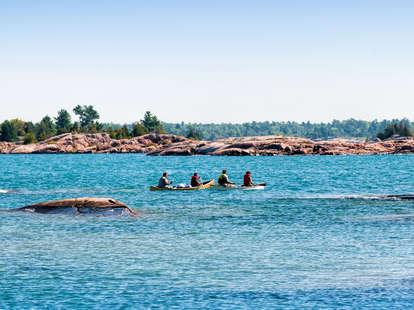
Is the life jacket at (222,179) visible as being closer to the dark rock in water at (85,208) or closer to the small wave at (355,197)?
the small wave at (355,197)

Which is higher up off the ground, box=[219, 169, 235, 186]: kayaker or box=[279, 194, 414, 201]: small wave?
box=[219, 169, 235, 186]: kayaker

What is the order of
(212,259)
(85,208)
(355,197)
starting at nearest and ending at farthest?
(212,259) → (85,208) → (355,197)

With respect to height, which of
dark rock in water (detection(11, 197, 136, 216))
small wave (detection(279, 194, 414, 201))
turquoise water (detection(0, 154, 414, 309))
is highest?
dark rock in water (detection(11, 197, 136, 216))

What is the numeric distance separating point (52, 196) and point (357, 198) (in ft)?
102

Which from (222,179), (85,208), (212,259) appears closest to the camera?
(212,259)

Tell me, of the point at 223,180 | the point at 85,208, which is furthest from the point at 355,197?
the point at 85,208

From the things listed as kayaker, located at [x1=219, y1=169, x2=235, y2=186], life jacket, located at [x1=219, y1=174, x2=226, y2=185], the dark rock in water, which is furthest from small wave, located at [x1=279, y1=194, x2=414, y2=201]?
the dark rock in water

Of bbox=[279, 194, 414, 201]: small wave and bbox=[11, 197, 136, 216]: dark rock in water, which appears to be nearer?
bbox=[11, 197, 136, 216]: dark rock in water

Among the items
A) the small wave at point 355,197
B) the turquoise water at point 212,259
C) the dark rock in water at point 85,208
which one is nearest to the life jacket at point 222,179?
the small wave at point 355,197

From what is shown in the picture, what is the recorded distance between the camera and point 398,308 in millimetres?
18500

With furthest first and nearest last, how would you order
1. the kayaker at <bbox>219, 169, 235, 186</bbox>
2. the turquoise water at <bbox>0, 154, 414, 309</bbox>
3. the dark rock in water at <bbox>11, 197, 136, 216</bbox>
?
the kayaker at <bbox>219, 169, 235, 186</bbox>, the dark rock in water at <bbox>11, 197, 136, 216</bbox>, the turquoise water at <bbox>0, 154, 414, 309</bbox>

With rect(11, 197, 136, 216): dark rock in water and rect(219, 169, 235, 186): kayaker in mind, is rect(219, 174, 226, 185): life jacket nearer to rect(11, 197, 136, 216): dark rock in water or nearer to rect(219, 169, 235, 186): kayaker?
rect(219, 169, 235, 186): kayaker

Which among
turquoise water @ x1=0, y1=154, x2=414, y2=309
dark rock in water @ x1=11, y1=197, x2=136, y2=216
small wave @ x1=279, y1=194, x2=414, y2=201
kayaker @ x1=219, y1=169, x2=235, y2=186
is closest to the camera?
turquoise water @ x1=0, y1=154, x2=414, y2=309

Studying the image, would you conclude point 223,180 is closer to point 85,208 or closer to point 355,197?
point 355,197
